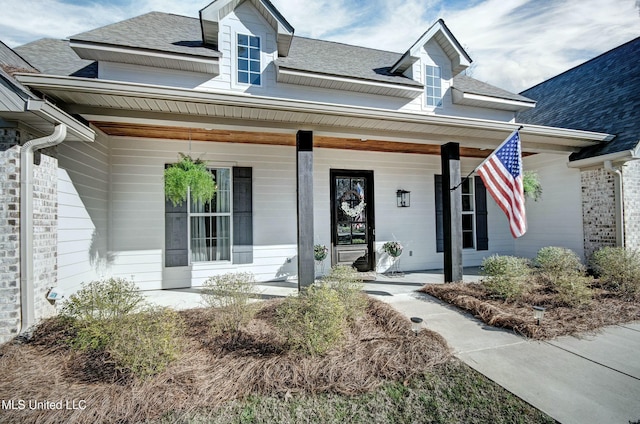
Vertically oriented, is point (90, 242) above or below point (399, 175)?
below

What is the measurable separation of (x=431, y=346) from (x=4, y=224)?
458cm

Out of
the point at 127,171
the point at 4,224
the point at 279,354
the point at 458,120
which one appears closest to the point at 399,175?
the point at 458,120

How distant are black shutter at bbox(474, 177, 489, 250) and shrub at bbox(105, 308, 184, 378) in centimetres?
715

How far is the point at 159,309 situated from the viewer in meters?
3.16

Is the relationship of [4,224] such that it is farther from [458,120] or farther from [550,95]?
[550,95]

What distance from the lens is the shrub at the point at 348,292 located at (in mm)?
3595

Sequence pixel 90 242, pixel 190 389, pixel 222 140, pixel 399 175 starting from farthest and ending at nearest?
pixel 399 175 → pixel 222 140 → pixel 90 242 → pixel 190 389

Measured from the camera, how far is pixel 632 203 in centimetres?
591

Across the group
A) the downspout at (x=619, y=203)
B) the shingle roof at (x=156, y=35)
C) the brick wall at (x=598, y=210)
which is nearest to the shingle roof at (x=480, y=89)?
the brick wall at (x=598, y=210)

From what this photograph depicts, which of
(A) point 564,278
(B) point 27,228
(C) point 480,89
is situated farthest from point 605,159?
(B) point 27,228

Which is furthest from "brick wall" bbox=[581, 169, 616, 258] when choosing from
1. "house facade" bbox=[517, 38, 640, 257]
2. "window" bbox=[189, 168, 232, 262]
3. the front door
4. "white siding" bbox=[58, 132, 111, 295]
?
"white siding" bbox=[58, 132, 111, 295]

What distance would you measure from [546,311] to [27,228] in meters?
6.38

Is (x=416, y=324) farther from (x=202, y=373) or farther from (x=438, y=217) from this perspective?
(x=438, y=217)

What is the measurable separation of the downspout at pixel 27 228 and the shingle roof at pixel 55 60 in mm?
2783
